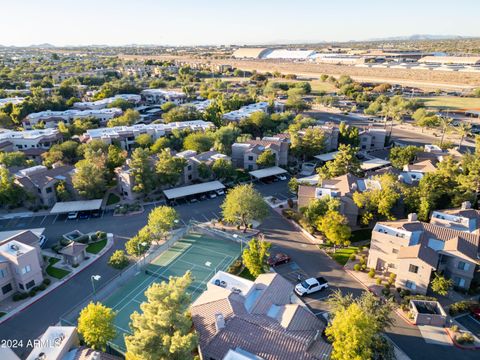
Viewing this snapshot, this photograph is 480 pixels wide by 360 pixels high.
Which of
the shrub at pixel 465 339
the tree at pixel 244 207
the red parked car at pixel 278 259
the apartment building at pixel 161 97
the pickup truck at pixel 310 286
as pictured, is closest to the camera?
the shrub at pixel 465 339

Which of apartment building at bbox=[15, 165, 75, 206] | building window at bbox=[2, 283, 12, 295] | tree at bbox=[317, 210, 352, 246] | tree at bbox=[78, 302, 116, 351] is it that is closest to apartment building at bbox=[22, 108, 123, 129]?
apartment building at bbox=[15, 165, 75, 206]

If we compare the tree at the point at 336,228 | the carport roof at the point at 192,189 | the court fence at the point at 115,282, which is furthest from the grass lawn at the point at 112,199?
the tree at the point at 336,228

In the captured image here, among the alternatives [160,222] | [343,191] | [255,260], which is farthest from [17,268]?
[343,191]

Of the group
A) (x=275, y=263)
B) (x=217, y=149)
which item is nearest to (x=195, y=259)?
(x=275, y=263)

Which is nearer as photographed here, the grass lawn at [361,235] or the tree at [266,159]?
the grass lawn at [361,235]

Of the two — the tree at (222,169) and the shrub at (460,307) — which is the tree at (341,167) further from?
the shrub at (460,307)

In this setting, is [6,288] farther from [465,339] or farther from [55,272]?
[465,339]

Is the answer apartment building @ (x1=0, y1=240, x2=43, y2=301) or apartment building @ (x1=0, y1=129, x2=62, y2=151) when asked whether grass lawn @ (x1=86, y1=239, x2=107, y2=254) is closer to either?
apartment building @ (x1=0, y1=240, x2=43, y2=301)
